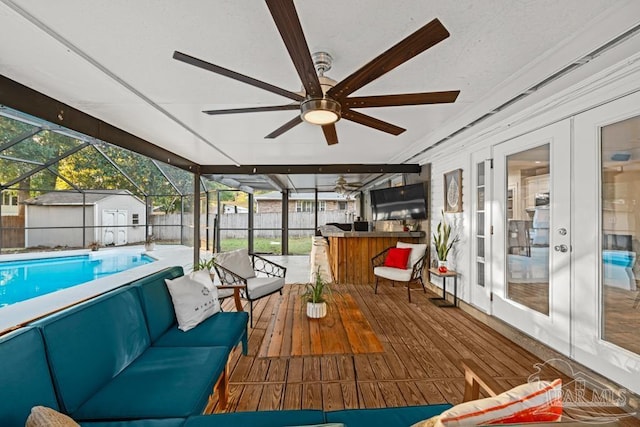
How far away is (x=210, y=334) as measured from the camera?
2.32 meters

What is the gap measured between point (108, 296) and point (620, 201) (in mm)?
3529

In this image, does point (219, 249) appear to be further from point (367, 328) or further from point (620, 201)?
point (620, 201)

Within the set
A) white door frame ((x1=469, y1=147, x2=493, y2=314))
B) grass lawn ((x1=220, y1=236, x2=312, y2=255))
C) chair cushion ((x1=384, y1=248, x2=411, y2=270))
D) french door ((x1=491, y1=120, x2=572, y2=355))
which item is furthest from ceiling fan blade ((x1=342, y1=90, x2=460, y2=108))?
grass lawn ((x1=220, y1=236, x2=312, y2=255))

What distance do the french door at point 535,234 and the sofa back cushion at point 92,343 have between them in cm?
335

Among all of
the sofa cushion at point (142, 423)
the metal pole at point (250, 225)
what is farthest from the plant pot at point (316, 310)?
the metal pole at point (250, 225)

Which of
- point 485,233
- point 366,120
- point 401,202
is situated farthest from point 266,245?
point 366,120

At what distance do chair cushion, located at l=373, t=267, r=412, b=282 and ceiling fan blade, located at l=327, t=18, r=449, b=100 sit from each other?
11.7ft

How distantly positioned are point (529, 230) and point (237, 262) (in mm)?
3556

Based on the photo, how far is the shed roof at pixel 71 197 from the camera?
8242 mm

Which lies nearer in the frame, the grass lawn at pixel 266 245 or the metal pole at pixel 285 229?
the metal pole at pixel 285 229

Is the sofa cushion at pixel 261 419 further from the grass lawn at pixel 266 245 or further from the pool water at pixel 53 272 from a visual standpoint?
the grass lawn at pixel 266 245

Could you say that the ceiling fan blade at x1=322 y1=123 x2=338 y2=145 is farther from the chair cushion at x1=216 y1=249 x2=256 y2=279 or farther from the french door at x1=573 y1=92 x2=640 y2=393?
the chair cushion at x1=216 y1=249 x2=256 y2=279

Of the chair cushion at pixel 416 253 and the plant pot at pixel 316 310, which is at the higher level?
the chair cushion at pixel 416 253

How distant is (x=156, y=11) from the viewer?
1527mm
